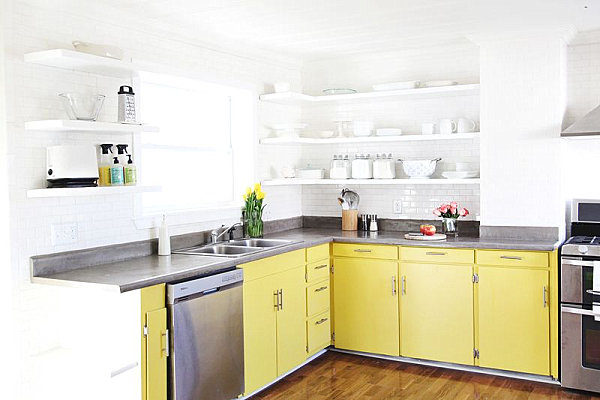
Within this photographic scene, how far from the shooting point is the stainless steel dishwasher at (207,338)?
3.22m

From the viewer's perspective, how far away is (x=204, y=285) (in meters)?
3.41

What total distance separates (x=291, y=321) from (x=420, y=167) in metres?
1.62

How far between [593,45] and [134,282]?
3.73 m

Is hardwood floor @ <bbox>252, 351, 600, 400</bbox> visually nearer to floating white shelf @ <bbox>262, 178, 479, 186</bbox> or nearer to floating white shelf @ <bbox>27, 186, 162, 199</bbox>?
floating white shelf @ <bbox>262, 178, 479, 186</bbox>

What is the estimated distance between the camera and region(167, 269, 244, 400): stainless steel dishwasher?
322cm

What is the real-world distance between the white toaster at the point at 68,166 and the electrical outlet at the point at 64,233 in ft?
0.81

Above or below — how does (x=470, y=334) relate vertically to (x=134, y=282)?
below

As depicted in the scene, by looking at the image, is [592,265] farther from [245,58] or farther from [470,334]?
[245,58]

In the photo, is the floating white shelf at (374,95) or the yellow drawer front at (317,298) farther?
the floating white shelf at (374,95)

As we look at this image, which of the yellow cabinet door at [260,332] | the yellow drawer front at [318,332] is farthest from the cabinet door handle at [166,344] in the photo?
the yellow drawer front at [318,332]

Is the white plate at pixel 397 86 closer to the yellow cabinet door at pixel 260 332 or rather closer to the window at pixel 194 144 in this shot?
the window at pixel 194 144

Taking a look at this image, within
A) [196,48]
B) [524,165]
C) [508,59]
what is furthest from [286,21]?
[524,165]

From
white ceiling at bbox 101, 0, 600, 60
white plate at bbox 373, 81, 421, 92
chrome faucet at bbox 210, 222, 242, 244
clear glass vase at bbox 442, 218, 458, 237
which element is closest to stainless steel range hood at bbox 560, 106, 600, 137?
white ceiling at bbox 101, 0, 600, 60

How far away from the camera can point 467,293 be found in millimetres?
4438
